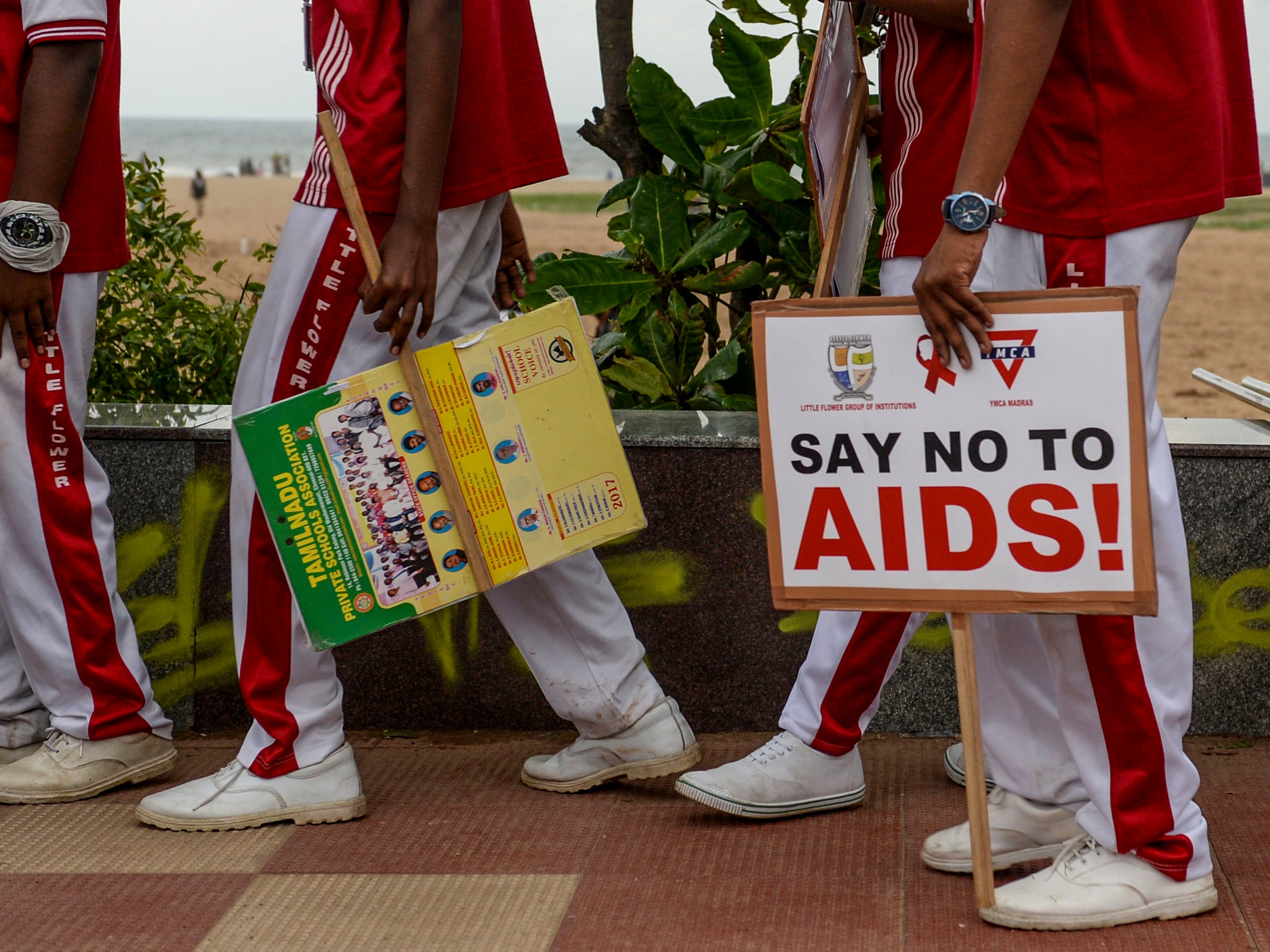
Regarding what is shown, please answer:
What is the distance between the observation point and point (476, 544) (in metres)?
2.85

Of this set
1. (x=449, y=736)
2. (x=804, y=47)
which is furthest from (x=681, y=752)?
(x=804, y=47)

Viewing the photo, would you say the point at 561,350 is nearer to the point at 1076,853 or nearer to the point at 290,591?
the point at 290,591

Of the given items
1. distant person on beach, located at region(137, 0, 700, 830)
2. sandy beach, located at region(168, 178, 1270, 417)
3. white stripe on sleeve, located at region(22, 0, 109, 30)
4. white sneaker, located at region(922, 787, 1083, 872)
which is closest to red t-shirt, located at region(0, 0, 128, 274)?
white stripe on sleeve, located at region(22, 0, 109, 30)

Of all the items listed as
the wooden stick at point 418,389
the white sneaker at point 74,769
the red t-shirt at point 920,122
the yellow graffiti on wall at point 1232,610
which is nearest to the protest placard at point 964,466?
the red t-shirt at point 920,122

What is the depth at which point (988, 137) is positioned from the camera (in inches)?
86.9

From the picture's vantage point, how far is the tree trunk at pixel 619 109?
440 cm

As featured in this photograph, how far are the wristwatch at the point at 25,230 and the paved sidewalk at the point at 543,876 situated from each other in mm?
1148

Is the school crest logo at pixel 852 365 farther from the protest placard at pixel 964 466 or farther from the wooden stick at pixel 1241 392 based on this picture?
the wooden stick at pixel 1241 392

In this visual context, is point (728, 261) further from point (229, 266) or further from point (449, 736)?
point (229, 266)

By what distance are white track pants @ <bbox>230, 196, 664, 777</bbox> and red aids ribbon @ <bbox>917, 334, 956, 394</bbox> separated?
100cm

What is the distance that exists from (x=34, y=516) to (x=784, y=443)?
1598 millimetres

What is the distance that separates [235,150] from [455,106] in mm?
97232

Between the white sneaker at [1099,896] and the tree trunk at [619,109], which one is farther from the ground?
the tree trunk at [619,109]

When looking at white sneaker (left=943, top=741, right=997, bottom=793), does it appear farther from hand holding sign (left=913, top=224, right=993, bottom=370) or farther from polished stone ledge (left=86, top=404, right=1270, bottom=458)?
hand holding sign (left=913, top=224, right=993, bottom=370)
